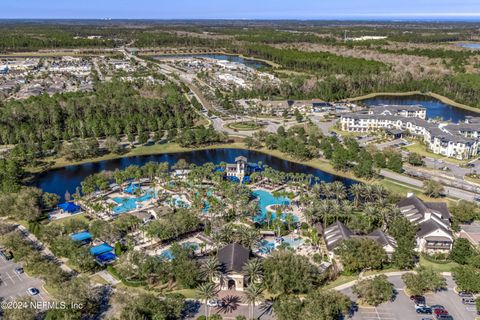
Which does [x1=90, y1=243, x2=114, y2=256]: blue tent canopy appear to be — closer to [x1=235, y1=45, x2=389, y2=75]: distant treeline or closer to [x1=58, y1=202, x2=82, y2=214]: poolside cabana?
[x1=58, y1=202, x2=82, y2=214]: poolside cabana

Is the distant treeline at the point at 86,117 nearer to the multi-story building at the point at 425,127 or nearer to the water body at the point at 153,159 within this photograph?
the water body at the point at 153,159

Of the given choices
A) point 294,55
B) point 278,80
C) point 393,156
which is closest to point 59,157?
point 393,156

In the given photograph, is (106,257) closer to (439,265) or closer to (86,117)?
(439,265)

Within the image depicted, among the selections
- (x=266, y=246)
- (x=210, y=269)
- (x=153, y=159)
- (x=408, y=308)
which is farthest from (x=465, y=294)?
(x=153, y=159)

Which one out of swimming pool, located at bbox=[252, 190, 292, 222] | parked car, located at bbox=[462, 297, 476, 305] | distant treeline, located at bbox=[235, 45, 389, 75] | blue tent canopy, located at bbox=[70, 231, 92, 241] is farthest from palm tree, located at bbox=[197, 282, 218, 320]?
distant treeline, located at bbox=[235, 45, 389, 75]

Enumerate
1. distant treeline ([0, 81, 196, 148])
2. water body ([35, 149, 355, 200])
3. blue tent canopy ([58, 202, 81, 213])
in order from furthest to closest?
distant treeline ([0, 81, 196, 148]) < water body ([35, 149, 355, 200]) < blue tent canopy ([58, 202, 81, 213])

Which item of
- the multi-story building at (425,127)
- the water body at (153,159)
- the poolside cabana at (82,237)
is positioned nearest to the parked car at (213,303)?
the poolside cabana at (82,237)

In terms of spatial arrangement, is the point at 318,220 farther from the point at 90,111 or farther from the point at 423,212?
the point at 90,111

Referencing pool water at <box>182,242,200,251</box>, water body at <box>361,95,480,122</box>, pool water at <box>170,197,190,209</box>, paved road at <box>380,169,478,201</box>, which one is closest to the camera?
pool water at <box>182,242,200,251</box>
